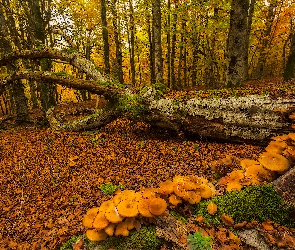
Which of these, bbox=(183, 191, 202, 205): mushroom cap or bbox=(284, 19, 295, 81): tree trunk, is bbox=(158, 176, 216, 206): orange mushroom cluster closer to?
bbox=(183, 191, 202, 205): mushroom cap

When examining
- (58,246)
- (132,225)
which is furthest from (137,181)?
(132,225)

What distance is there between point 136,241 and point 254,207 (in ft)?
4.33

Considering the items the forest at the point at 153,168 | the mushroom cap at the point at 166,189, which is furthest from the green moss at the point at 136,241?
the mushroom cap at the point at 166,189

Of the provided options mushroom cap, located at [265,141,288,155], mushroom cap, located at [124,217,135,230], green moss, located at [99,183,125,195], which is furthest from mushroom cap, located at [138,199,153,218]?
green moss, located at [99,183,125,195]

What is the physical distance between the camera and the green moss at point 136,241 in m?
2.39

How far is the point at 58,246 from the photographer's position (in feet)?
10.9

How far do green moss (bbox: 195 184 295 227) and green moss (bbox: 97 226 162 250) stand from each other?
63 centimetres

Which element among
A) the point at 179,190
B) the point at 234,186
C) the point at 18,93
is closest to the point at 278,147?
the point at 234,186

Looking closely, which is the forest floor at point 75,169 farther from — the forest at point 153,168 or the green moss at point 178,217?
the green moss at point 178,217

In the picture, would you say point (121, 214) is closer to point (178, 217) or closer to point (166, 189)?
point (166, 189)

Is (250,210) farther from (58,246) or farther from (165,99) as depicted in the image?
(165,99)

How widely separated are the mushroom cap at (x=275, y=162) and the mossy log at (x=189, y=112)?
9.21 ft

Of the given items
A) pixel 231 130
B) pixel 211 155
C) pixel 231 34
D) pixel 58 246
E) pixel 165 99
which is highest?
pixel 231 34

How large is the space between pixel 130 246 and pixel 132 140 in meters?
4.51
